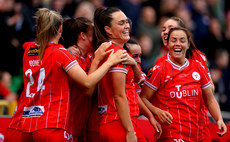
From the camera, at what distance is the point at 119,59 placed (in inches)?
168

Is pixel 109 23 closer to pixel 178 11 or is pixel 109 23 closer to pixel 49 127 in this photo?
pixel 49 127

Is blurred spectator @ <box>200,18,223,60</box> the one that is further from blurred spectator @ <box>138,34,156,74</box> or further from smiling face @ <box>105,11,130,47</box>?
smiling face @ <box>105,11,130,47</box>

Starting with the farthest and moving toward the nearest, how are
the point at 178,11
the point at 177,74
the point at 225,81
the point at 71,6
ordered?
the point at 178,11, the point at 225,81, the point at 71,6, the point at 177,74

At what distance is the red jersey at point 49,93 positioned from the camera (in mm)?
4250

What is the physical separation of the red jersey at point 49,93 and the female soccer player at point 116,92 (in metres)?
0.42

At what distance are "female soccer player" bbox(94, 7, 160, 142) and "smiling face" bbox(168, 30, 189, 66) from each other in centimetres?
67

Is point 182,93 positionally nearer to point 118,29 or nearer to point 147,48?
point 118,29

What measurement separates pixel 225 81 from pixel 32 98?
7.31m

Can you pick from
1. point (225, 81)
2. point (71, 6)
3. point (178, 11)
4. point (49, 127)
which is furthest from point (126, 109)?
point (178, 11)

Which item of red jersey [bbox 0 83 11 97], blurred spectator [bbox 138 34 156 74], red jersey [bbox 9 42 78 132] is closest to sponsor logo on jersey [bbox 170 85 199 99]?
red jersey [bbox 9 42 78 132]

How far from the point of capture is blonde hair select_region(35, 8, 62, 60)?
14.5ft

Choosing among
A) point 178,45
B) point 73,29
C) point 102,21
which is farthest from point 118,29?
point 178,45

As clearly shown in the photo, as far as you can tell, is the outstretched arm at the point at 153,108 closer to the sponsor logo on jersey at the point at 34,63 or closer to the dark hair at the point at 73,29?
the dark hair at the point at 73,29

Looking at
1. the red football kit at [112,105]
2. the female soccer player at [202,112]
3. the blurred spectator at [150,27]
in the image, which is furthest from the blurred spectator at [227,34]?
the red football kit at [112,105]
